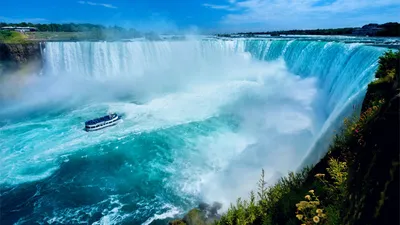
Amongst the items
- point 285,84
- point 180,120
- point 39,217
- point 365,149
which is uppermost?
point 365,149

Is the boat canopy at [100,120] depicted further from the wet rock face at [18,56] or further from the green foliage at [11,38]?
the green foliage at [11,38]

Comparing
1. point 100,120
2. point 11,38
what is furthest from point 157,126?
point 11,38

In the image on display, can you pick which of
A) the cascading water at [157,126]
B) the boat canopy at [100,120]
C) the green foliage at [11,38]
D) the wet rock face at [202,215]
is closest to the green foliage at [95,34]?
the green foliage at [11,38]

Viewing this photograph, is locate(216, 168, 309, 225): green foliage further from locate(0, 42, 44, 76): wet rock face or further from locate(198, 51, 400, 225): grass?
locate(0, 42, 44, 76): wet rock face

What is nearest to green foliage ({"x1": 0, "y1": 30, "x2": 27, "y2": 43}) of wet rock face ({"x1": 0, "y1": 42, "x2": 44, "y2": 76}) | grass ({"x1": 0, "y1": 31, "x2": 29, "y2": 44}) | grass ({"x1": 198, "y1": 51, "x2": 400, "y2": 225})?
grass ({"x1": 0, "y1": 31, "x2": 29, "y2": 44})

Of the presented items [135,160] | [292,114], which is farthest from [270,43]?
[135,160]

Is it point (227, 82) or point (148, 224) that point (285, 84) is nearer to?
point (227, 82)

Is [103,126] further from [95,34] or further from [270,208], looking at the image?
[95,34]
